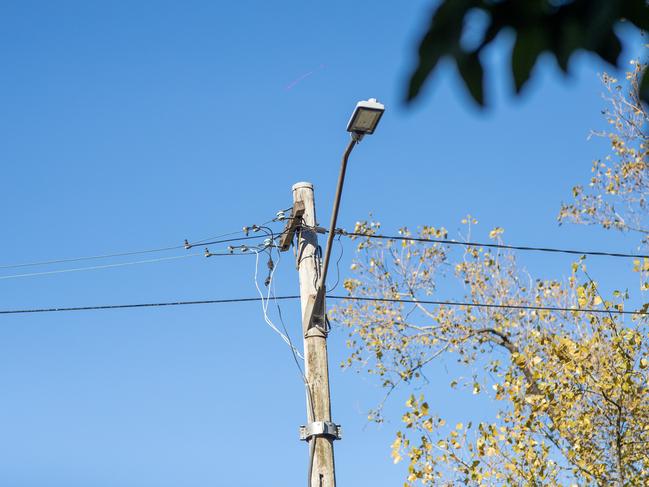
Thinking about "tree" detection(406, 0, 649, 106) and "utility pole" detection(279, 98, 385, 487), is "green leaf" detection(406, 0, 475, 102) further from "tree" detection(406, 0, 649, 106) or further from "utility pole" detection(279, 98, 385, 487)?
"utility pole" detection(279, 98, 385, 487)

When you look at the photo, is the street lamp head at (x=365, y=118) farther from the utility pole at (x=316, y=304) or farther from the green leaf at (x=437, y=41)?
the green leaf at (x=437, y=41)

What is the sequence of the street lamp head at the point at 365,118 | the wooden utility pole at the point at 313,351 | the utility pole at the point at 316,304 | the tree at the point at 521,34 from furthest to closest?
the wooden utility pole at the point at 313,351
the utility pole at the point at 316,304
the street lamp head at the point at 365,118
the tree at the point at 521,34

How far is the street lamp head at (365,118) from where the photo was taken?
7750mm

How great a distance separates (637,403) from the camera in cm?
1246

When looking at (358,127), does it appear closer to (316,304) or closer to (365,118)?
(365,118)

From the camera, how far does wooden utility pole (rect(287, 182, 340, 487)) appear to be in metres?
8.40

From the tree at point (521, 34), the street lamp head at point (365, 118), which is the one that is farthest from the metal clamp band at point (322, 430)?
the tree at point (521, 34)

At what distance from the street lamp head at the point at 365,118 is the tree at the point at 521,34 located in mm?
6139

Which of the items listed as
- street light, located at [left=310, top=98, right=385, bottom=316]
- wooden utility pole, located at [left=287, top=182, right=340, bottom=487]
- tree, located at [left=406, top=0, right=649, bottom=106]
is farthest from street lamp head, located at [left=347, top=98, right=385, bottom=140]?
tree, located at [left=406, top=0, right=649, bottom=106]

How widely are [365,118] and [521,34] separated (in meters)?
6.29

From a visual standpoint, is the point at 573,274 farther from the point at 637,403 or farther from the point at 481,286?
the point at 481,286

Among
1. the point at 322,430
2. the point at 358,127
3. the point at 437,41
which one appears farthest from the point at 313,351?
the point at 437,41

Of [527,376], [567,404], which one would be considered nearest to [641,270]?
[567,404]

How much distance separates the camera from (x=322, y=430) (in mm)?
8398
